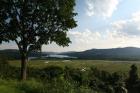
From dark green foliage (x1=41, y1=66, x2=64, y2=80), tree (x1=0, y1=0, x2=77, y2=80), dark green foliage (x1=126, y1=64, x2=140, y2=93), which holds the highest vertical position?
tree (x1=0, y1=0, x2=77, y2=80)

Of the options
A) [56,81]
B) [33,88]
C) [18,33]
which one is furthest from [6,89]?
[18,33]

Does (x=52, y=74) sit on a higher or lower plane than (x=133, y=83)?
higher

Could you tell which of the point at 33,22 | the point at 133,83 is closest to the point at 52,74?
the point at 33,22

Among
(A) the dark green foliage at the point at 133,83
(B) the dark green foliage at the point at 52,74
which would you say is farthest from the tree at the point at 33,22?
(A) the dark green foliage at the point at 133,83

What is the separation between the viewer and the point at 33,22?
108ft

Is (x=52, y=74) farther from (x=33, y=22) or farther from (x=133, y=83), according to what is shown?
(x=133, y=83)

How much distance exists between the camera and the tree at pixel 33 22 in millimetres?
32031

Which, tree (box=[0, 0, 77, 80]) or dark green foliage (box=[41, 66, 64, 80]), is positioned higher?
tree (box=[0, 0, 77, 80])

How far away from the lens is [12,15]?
3278cm

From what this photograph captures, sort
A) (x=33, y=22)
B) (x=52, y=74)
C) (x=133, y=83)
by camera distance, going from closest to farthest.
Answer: (x=33, y=22)
(x=52, y=74)
(x=133, y=83)

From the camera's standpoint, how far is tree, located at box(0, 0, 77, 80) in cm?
3203

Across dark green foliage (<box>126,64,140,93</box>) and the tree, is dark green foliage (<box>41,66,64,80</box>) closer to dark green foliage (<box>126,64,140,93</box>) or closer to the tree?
the tree

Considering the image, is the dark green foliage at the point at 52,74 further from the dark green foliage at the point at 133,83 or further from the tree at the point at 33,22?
the dark green foliage at the point at 133,83

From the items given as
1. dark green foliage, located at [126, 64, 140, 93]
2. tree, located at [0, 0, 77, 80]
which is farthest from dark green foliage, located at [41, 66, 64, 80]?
dark green foliage, located at [126, 64, 140, 93]
